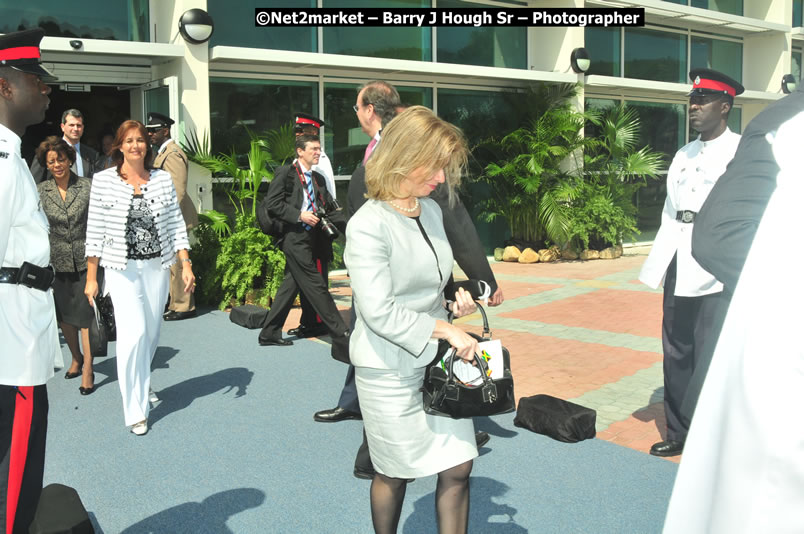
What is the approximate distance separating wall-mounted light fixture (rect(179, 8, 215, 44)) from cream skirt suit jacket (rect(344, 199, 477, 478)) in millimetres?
7832

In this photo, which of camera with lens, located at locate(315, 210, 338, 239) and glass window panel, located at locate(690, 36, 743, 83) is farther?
glass window panel, located at locate(690, 36, 743, 83)

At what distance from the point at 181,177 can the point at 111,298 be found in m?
3.73

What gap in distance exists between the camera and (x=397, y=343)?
271cm

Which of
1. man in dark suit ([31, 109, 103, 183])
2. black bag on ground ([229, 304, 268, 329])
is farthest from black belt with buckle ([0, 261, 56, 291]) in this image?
black bag on ground ([229, 304, 268, 329])

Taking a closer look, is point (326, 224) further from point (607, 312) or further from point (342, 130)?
point (342, 130)

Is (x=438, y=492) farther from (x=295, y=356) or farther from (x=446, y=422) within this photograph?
(x=295, y=356)

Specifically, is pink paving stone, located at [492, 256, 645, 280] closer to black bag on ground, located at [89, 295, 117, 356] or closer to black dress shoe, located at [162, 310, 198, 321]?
black dress shoe, located at [162, 310, 198, 321]

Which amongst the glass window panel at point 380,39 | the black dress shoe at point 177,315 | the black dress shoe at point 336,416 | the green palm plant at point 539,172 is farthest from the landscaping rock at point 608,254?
the black dress shoe at point 336,416

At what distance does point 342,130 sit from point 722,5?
35.6 ft

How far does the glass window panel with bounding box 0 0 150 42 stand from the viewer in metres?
9.57

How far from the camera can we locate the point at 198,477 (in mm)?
4219

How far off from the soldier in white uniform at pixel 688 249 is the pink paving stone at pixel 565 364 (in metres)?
1.18

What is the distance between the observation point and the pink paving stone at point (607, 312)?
27.0 feet

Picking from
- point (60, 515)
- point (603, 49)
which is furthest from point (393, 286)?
point (603, 49)
